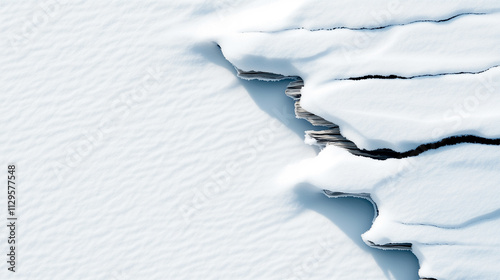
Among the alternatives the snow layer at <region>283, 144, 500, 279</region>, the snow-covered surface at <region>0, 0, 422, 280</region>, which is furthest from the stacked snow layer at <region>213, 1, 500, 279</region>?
the snow-covered surface at <region>0, 0, 422, 280</region>

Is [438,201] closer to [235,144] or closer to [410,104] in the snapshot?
[410,104]

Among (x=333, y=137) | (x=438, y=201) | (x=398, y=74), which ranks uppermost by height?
(x=398, y=74)

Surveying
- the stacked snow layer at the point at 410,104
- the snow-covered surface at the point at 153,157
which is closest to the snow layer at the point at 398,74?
the stacked snow layer at the point at 410,104

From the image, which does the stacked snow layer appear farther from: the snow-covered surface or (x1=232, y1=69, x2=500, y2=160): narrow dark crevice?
the snow-covered surface

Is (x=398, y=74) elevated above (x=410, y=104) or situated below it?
above

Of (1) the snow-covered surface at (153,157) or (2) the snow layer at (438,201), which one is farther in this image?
(1) the snow-covered surface at (153,157)

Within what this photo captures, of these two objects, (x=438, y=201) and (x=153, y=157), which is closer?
(x=438, y=201)

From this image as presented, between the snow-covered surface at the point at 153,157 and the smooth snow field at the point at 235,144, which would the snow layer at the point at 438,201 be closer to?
the smooth snow field at the point at 235,144

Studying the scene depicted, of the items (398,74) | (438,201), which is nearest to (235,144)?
(398,74)
